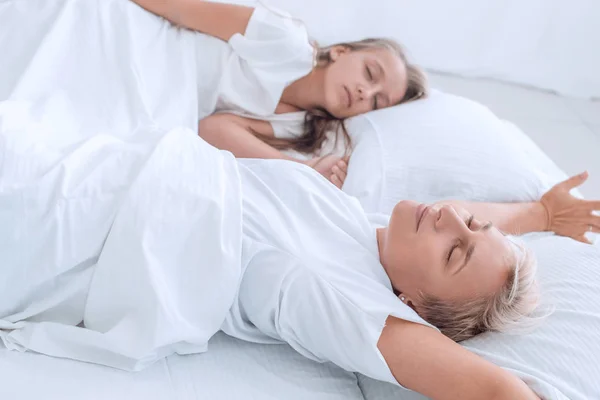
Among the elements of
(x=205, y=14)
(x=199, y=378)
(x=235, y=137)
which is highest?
(x=205, y=14)

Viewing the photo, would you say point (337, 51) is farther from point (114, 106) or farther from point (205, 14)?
point (114, 106)

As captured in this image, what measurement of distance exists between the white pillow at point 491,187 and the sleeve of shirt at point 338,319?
120mm

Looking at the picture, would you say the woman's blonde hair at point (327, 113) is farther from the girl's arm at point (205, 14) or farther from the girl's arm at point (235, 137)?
the girl's arm at point (205, 14)

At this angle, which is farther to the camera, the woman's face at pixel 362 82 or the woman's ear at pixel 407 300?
the woman's face at pixel 362 82

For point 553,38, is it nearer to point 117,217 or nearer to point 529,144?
point 529,144

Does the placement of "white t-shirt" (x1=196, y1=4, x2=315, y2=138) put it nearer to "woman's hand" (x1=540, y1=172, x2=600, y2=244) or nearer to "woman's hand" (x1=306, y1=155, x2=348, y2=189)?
"woman's hand" (x1=306, y1=155, x2=348, y2=189)

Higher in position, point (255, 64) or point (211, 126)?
point (255, 64)

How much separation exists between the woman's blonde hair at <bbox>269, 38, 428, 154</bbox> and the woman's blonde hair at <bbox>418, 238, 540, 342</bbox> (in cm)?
64

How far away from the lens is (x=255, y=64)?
4.98ft

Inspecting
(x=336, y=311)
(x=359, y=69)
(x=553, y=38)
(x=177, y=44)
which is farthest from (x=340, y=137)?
(x=553, y=38)

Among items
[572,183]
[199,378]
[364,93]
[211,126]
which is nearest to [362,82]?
[364,93]

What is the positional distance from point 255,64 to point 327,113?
0.21 metres

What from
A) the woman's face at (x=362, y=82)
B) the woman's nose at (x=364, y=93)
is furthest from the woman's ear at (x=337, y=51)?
the woman's nose at (x=364, y=93)

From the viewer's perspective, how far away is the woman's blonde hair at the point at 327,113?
1.58m
